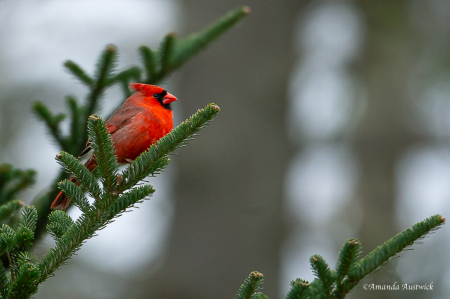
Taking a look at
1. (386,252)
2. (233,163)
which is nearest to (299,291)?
(386,252)

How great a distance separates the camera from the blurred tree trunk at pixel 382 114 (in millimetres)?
6684

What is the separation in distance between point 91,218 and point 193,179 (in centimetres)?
405

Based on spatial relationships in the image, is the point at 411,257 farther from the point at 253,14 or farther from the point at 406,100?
the point at 253,14

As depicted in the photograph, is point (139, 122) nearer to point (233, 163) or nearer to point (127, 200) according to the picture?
point (127, 200)

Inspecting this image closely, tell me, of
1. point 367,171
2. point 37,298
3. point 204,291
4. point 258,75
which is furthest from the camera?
point 37,298

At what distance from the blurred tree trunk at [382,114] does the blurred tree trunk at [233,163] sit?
1.75 meters

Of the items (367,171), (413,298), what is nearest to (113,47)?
(413,298)

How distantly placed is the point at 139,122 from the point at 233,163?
2.82 meters

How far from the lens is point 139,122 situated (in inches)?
113

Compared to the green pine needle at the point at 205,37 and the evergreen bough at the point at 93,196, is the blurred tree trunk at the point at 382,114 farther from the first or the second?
the evergreen bough at the point at 93,196

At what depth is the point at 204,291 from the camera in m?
5.14

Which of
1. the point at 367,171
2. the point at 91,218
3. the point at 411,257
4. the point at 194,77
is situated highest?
the point at 194,77

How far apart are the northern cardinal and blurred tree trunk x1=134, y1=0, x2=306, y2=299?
2544 millimetres

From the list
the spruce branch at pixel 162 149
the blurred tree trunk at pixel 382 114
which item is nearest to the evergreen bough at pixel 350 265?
the spruce branch at pixel 162 149
